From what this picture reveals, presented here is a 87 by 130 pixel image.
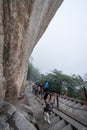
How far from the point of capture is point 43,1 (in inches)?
248

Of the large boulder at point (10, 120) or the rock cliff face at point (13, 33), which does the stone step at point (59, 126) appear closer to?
the large boulder at point (10, 120)

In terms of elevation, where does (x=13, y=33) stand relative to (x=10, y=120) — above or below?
above

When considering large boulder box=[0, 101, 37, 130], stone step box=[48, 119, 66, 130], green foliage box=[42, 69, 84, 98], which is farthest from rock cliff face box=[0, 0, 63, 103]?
green foliage box=[42, 69, 84, 98]

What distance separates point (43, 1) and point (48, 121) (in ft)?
18.8

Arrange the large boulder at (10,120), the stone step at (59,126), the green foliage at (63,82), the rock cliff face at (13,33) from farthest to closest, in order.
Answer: the green foliage at (63,82) → the stone step at (59,126) → the rock cliff face at (13,33) → the large boulder at (10,120)

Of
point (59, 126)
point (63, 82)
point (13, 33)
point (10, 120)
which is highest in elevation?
point (13, 33)

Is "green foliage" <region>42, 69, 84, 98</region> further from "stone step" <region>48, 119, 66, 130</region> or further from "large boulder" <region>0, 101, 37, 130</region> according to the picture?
"large boulder" <region>0, 101, 37, 130</region>

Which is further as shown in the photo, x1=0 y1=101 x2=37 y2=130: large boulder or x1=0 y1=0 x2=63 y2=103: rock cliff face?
x1=0 y1=0 x2=63 y2=103: rock cliff face

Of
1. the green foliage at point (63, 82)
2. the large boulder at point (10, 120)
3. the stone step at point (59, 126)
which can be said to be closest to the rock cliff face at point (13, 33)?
the large boulder at point (10, 120)

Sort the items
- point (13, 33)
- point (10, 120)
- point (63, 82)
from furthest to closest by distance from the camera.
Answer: point (63, 82)
point (13, 33)
point (10, 120)

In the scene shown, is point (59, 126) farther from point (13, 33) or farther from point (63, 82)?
point (63, 82)

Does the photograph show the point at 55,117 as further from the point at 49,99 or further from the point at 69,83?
the point at 69,83

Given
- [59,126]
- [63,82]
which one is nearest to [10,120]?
[59,126]

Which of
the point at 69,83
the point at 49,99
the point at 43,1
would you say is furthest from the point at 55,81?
the point at 43,1
